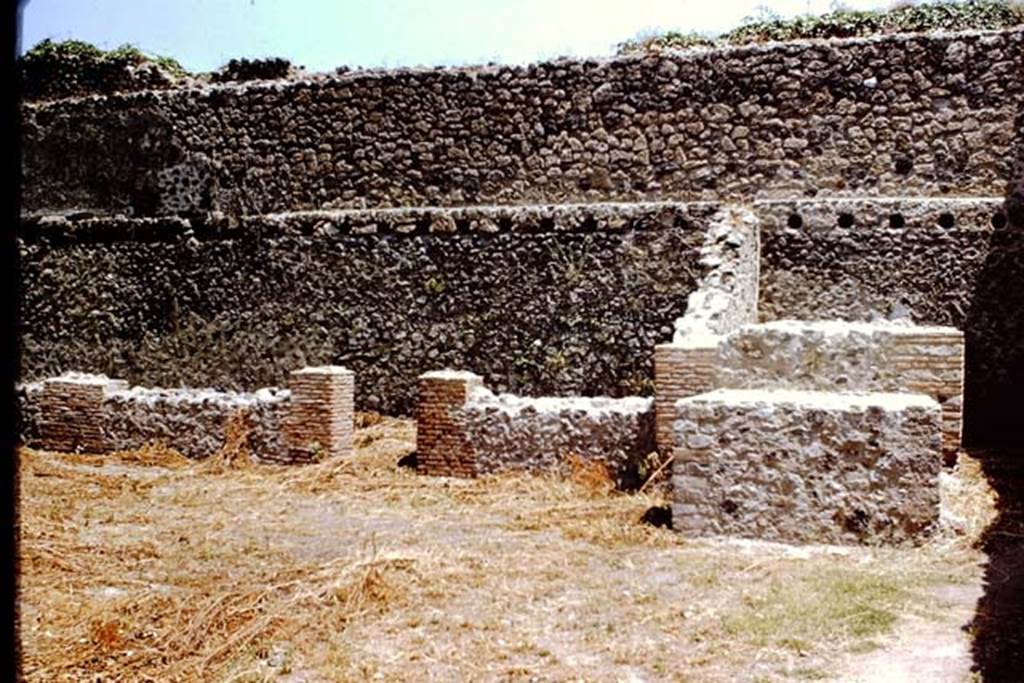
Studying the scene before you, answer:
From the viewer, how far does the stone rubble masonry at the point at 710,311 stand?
33.5ft

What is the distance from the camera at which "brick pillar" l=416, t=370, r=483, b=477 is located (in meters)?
11.4

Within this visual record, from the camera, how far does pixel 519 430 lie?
1104 cm

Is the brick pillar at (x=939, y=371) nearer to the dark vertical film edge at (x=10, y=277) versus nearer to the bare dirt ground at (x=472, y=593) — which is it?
the bare dirt ground at (x=472, y=593)

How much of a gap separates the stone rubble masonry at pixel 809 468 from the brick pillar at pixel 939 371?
1.34 meters

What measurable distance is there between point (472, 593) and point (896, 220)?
26.4 feet

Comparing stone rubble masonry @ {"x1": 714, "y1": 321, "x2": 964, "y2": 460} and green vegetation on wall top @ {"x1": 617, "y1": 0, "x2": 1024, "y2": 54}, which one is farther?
green vegetation on wall top @ {"x1": 617, "y1": 0, "x2": 1024, "y2": 54}

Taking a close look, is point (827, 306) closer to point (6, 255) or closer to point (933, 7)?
point (933, 7)

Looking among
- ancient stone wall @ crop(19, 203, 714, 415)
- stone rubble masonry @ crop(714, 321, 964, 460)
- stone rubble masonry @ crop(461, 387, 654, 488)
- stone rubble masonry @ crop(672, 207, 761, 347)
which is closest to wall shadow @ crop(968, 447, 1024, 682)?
stone rubble masonry @ crop(714, 321, 964, 460)

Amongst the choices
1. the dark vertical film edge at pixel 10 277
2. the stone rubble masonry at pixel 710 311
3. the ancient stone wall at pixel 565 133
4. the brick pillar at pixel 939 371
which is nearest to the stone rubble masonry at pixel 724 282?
the stone rubble masonry at pixel 710 311

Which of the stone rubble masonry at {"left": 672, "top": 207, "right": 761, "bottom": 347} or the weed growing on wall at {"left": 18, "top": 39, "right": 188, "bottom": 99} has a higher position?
the weed growing on wall at {"left": 18, "top": 39, "right": 188, "bottom": 99}

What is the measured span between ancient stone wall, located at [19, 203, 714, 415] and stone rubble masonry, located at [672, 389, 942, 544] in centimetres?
454

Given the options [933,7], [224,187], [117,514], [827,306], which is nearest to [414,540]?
[117,514]

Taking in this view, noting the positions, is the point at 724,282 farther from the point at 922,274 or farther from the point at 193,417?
the point at 193,417

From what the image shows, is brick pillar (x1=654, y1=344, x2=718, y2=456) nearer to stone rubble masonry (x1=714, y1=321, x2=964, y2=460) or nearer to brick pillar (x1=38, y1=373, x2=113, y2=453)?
stone rubble masonry (x1=714, y1=321, x2=964, y2=460)
